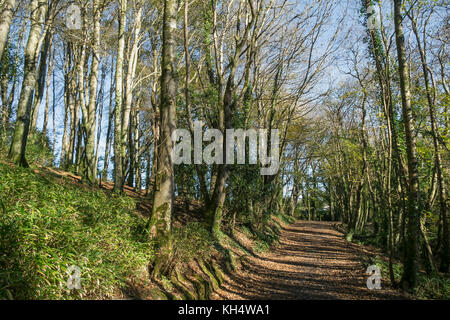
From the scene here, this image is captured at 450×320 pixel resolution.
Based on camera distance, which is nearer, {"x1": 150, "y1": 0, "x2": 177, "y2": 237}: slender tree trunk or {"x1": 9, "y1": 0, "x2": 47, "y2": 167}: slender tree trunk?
{"x1": 150, "y1": 0, "x2": 177, "y2": 237}: slender tree trunk

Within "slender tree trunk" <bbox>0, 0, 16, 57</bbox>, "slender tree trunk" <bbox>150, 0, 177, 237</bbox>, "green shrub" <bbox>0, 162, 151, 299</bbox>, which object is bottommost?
"green shrub" <bbox>0, 162, 151, 299</bbox>

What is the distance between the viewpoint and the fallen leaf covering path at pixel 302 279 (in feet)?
20.8

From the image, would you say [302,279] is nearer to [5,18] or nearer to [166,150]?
[166,150]

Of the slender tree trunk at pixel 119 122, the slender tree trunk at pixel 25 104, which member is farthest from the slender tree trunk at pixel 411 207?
the slender tree trunk at pixel 25 104

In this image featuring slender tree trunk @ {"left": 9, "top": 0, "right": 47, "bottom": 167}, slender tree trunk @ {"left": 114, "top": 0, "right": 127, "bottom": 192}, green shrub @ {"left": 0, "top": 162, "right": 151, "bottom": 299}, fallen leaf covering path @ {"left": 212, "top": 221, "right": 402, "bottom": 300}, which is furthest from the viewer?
slender tree trunk @ {"left": 114, "top": 0, "right": 127, "bottom": 192}

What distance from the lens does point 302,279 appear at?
772 cm

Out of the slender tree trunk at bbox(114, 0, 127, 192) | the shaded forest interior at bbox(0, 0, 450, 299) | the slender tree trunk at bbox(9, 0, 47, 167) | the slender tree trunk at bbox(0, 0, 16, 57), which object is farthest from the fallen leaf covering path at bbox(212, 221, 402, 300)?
the slender tree trunk at bbox(0, 0, 16, 57)

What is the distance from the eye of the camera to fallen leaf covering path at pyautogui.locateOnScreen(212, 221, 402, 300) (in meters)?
6.33

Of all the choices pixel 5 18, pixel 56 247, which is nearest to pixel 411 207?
pixel 56 247

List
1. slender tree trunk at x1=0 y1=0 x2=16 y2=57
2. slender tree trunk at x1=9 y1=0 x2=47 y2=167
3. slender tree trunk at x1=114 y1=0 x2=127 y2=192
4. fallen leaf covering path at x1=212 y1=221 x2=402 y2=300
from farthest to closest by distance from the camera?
1. slender tree trunk at x1=114 y1=0 x2=127 y2=192
2. slender tree trunk at x1=9 y1=0 x2=47 y2=167
3. fallen leaf covering path at x1=212 y1=221 x2=402 y2=300
4. slender tree trunk at x1=0 y1=0 x2=16 y2=57

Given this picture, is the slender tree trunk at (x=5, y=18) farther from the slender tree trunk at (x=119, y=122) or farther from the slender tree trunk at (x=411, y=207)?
the slender tree trunk at (x=411, y=207)

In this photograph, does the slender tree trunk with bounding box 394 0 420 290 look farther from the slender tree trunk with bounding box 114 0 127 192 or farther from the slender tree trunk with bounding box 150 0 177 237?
the slender tree trunk with bounding box 114 0 127 192

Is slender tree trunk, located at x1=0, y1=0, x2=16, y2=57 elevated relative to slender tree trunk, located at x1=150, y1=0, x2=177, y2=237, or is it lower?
elevated
